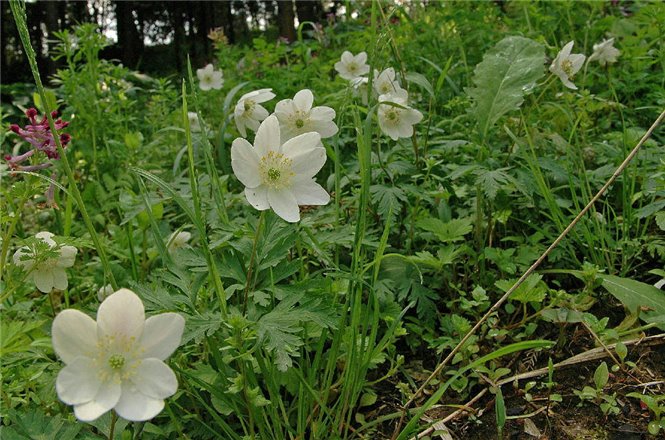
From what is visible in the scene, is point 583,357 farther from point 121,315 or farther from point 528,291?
point 121,315

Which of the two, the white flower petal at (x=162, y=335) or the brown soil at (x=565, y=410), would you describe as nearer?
the white flower petal at (x=162, y=335)

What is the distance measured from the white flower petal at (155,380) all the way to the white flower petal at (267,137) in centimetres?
51

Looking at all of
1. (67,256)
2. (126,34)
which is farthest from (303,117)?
(126,34)

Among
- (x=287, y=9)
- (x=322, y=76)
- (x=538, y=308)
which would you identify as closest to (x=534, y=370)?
(x=538, y=308)

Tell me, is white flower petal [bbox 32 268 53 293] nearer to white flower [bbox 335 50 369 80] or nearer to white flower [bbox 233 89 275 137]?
white flower [bbox 233 89 275 137]

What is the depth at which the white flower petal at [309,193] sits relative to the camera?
130 cm

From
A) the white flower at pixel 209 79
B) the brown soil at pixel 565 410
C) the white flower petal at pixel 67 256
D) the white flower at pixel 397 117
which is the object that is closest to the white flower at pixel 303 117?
the white flower at pixel 397 117

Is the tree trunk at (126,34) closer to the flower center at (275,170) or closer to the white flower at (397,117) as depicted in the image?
the white flower at (397,117)

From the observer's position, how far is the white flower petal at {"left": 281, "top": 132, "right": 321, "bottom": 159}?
1.29 metres

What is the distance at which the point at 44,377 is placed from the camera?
138 cm

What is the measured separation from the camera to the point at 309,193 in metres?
1.31

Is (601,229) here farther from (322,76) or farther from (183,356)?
(322,76)

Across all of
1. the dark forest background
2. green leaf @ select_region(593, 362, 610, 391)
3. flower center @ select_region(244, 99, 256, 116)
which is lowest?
the dark forest background

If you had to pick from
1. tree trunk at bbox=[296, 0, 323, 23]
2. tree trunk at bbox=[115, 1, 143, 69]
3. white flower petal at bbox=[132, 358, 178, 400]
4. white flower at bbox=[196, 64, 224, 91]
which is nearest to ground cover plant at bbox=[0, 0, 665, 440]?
white flower petal at bbox=[132, 358, 178, 400]
